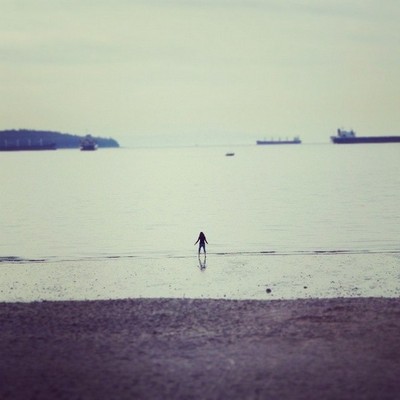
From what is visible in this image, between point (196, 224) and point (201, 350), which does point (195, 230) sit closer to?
point (196, 224)

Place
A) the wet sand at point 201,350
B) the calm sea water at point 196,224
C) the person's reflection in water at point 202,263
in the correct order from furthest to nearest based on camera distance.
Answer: the calm sea water at point 196,224 < the person's reflection in water at point 202,263 < the wet sand at point 201,350

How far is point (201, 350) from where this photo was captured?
480 inches

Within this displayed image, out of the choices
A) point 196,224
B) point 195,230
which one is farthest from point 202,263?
point 196,224

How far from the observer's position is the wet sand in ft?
32.7

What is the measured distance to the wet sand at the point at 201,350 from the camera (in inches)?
392

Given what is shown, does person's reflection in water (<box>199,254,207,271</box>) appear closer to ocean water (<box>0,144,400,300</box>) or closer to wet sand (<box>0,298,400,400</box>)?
ocean water (<box>0,144,400,300</box>)

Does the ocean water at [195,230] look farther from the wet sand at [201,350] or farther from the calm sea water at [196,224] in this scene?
the wet sand at [201,350]

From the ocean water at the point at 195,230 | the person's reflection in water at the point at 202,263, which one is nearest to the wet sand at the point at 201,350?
the ocean water at the point at 195,230

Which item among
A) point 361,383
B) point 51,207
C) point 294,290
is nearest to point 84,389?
point 361,383

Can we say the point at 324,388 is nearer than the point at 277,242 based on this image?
Yes

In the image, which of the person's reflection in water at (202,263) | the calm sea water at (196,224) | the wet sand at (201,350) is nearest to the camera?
the wet sand at (201,350)

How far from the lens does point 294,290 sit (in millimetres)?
21078

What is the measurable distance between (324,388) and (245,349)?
2.49 m

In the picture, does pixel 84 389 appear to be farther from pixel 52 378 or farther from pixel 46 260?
pixel 46 260
